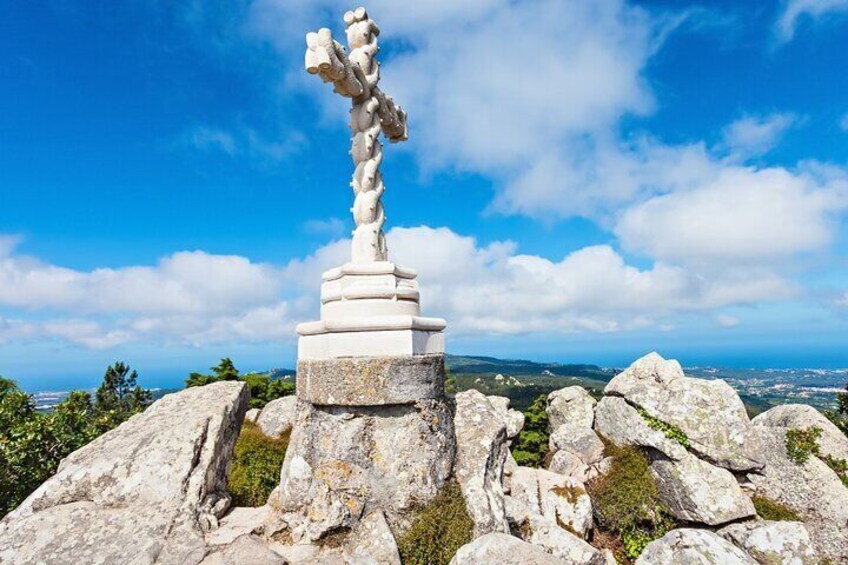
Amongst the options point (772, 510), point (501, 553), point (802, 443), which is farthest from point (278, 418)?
point (802, 443)

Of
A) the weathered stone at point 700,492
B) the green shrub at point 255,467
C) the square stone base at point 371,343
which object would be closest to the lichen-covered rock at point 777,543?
the weathered stone at point 700,492

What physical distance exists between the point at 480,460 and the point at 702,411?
17.7ft

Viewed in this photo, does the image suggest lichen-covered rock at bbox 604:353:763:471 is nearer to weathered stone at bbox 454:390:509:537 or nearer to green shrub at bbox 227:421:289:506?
weathered stone at bbox 454:390:509:537

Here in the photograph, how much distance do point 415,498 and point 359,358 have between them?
2066 mm

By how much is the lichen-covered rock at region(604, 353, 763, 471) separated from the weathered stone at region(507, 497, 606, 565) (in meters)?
3.45

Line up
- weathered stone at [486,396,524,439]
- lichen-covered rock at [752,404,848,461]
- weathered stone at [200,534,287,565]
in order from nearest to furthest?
weathered stone at [200,534,287,565], lichen-covered rock at [752,404,848,461], weathered stone at [486,396,524,439]

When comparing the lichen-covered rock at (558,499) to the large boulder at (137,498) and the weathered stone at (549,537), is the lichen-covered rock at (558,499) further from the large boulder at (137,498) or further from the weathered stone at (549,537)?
the large boulder at (137,498)

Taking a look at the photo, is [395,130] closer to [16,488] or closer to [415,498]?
[415,498]

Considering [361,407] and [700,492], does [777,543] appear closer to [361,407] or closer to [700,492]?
[700,492]

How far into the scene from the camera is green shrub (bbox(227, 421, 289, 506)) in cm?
766

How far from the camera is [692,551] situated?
256 inches

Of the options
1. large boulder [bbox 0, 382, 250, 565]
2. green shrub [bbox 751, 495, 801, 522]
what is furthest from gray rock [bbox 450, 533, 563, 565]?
green shrub [bbox 751, 495, 801, 522]

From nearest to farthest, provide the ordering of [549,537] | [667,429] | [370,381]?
[370,381] → [549,537] → [667,429]

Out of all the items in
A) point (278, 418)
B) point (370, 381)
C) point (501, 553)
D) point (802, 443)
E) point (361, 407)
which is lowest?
point (501, 553)
